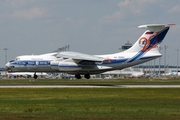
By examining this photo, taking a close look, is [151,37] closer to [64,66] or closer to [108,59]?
[108,59]

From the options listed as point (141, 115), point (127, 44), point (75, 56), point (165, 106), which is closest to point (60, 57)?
point (75, 56)

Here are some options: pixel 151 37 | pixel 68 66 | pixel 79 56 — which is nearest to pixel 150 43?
pixel 151 37

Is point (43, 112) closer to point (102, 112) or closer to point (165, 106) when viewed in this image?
point (102, 112)

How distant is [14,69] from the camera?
7644cm

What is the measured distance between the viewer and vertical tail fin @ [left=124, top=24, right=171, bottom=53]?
2778 inches

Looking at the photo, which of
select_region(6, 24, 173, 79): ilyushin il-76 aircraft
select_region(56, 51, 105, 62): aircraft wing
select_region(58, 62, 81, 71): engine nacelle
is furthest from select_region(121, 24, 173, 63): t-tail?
select_region(58, 62, 81, 71): engine nacelle

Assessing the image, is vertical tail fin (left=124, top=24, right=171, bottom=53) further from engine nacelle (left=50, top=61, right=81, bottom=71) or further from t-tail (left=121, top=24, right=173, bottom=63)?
engine nacelle (left=50, top=61, right=81, bottom=71)

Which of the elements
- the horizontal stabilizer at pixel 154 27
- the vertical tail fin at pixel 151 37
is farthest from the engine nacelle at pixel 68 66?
the horizontal stabilizer at pixel 154 27

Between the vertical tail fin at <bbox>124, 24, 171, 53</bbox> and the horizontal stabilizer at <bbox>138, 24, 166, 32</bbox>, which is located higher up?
the horizontal stabilizer at <bbox>138, 24, 166, 32</bbox>

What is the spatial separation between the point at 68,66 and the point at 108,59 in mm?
6903

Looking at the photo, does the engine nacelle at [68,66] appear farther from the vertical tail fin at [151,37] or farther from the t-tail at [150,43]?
the vertical tail fin at [151,37]

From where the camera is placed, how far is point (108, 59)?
69375mm

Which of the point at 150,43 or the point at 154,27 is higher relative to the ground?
the point at 154,27

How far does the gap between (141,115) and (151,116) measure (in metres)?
0.66
